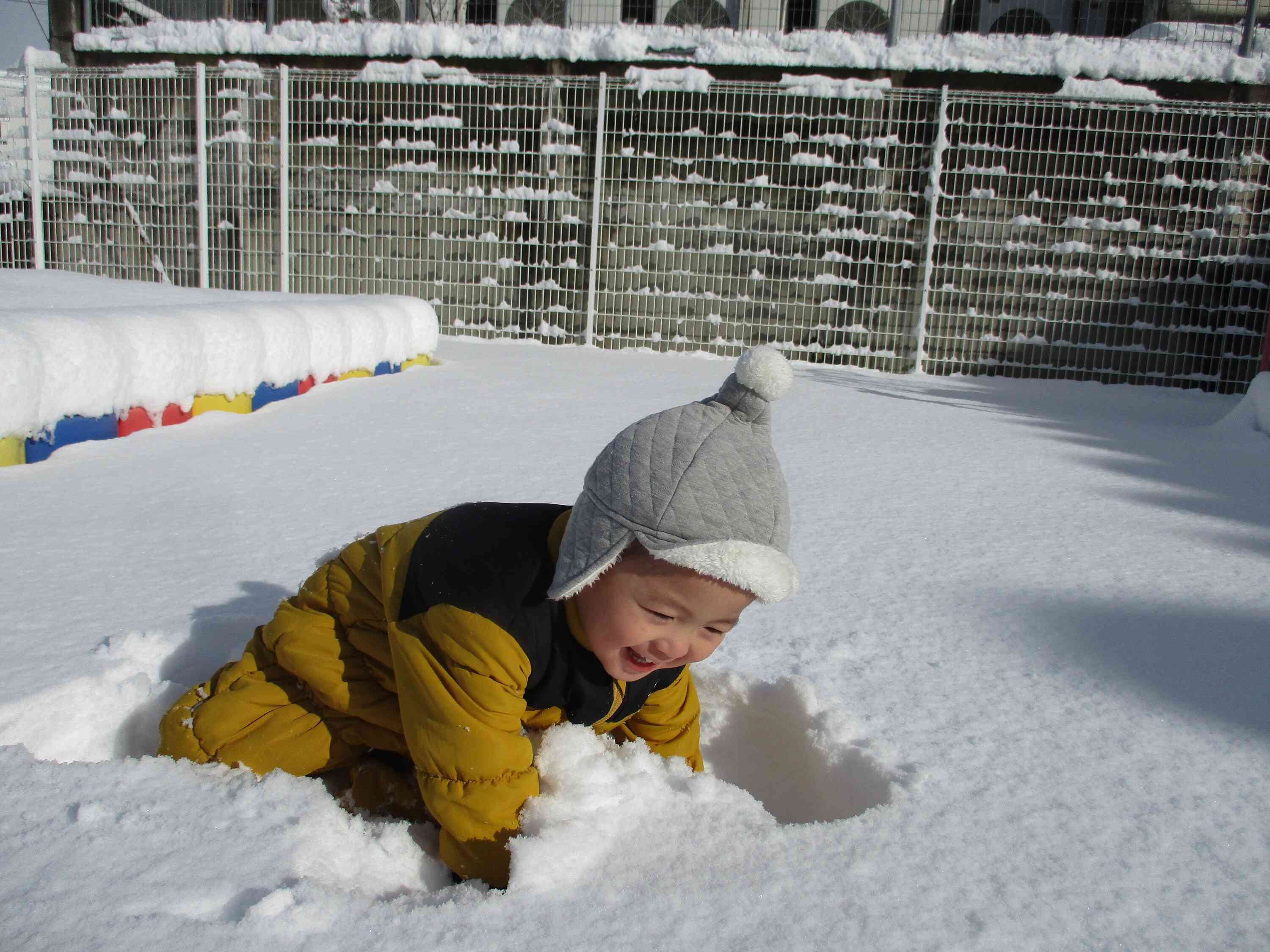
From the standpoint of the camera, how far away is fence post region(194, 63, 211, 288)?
662cm

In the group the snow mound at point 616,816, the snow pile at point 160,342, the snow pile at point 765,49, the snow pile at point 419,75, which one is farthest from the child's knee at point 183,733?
the snow pile at point 765,49

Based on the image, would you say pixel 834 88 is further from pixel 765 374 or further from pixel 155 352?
pixel 765 374

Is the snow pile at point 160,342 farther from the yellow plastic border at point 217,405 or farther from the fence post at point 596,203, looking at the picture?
the fence post at point 596,203

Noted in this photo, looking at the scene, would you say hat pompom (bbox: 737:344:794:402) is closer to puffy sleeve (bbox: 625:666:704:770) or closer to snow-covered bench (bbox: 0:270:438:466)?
puffy sleeve (bbox: 625:666:704:770)

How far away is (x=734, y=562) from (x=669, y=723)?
1.35 ft

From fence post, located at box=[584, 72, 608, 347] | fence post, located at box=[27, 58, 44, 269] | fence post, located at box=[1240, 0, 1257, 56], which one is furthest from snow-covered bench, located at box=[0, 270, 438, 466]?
fence post, located at box=[1240, 0, 1257, 56]

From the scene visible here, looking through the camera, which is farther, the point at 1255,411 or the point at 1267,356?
the point at 1267,356

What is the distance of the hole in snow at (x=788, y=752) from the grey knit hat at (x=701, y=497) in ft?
1.12

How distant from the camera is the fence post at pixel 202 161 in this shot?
21.7 feet

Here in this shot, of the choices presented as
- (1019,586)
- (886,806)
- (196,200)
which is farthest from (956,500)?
(196,200)

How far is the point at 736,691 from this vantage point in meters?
1.47

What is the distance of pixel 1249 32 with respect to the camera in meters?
6.27

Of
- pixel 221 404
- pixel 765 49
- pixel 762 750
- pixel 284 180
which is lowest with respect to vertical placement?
pixel 762 750

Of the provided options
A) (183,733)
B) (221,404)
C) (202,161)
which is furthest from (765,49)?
(183,733)
